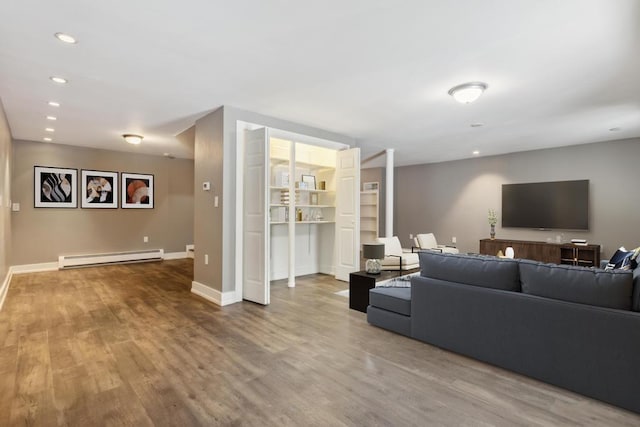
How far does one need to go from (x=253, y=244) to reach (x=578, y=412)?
137 inches

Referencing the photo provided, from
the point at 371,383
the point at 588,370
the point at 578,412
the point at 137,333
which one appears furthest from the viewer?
the point at 137,333

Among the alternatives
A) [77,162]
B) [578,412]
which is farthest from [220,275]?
[77,162]

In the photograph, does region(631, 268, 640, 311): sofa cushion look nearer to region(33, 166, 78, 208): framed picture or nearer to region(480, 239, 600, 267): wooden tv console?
region(480, 239, 600, 267): wooden tv console

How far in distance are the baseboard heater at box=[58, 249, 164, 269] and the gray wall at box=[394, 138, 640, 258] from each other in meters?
6.49

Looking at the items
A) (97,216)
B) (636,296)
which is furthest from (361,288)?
(97,216)

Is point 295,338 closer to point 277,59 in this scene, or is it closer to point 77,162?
point 277,59

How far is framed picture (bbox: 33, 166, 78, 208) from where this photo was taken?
654 centimetres

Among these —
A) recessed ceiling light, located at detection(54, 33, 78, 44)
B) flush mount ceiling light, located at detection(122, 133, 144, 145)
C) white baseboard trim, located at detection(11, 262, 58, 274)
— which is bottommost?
white baseboard trim, located at detection(11, 262, 58, 274)

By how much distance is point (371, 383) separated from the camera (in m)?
2.32

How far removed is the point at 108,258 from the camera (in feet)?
23.7

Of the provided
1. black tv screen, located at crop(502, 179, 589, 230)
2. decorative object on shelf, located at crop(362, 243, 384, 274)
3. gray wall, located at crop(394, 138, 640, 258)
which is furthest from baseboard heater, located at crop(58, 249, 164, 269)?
black tv screen, located at crop(502, 179, 589, 230)

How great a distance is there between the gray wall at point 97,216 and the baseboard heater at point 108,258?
17cm

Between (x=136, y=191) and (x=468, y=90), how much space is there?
7.16 meters

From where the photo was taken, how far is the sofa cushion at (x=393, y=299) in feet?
10.3
